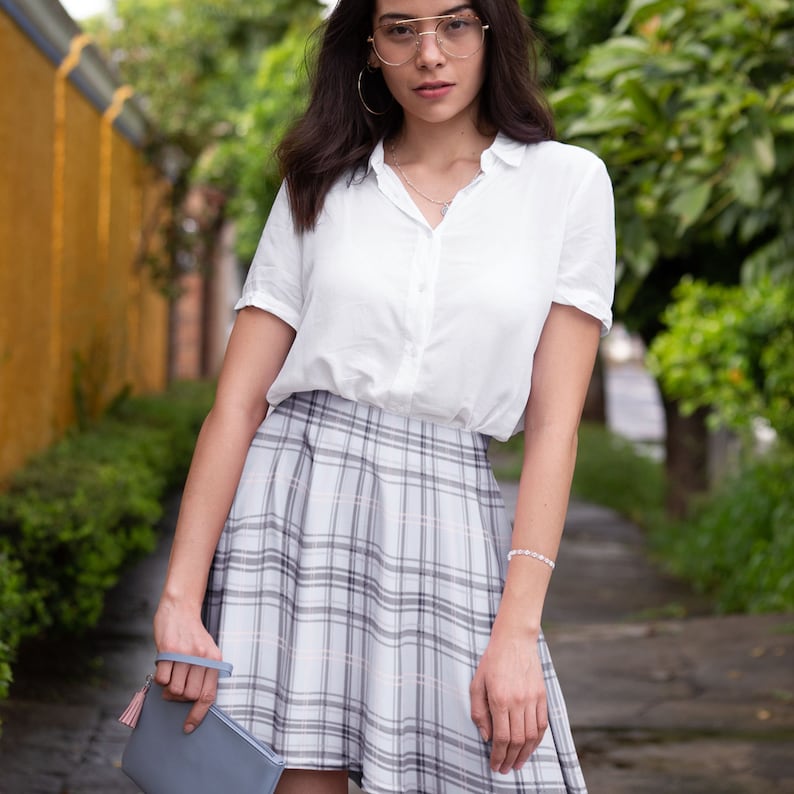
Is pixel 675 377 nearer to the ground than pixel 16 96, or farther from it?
nearer to the ground

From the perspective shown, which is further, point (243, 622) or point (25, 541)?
point (25, 541)

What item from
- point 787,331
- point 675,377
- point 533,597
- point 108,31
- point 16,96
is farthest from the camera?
point 108,31

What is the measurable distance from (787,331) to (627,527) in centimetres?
539

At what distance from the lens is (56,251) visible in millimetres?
7262

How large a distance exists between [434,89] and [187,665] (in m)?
0.94

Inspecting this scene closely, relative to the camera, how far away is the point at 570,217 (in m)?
2.00

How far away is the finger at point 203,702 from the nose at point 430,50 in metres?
0.96

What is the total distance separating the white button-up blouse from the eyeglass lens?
0.59 feet

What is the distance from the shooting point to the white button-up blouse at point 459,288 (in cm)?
194

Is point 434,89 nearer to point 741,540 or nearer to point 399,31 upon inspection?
point 399,31

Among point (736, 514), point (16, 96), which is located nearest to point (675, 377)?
point (736, 514)

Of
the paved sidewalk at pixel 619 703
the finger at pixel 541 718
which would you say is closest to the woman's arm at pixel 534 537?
the finger at pixel 541 718

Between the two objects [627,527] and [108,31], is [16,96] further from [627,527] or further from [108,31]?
[627,527]

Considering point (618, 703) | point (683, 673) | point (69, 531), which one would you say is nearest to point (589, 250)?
point (618, 703)
